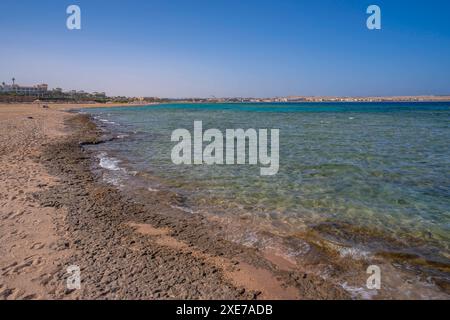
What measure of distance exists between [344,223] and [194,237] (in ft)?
12.0

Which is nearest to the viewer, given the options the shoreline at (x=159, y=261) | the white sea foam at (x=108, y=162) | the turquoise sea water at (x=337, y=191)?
the shoreline at (x=159, y=261)

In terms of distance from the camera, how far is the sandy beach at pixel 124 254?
4.41 metres

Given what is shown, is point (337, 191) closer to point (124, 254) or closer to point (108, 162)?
point (124, 254)

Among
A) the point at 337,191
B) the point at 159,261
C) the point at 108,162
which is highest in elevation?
the point at 108,162

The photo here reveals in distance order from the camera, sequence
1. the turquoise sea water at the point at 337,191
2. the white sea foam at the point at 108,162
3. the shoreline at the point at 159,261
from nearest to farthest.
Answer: the shoreline at the point at 159,261 < the turquoise sea water at the point at 337,191 < the white sea foam at the point at 108,162

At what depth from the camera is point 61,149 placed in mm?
16109

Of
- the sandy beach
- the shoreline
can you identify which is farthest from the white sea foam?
the shoreline

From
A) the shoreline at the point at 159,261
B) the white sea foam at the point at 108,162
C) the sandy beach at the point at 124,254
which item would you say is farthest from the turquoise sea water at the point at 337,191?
the sandy beach at the point at 124,254

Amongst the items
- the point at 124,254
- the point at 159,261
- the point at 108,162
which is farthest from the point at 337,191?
the point at 108,162

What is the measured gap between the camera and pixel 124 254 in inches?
Result: 212

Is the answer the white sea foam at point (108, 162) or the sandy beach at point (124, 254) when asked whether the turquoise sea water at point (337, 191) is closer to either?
the white sea foam at point (108, 162)

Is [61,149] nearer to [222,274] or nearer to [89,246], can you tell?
[89,246]

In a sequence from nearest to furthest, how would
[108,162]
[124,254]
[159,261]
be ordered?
[159,261], [124,254], [108,162]

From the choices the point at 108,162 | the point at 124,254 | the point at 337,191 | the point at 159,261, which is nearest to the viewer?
the point at 159,261
